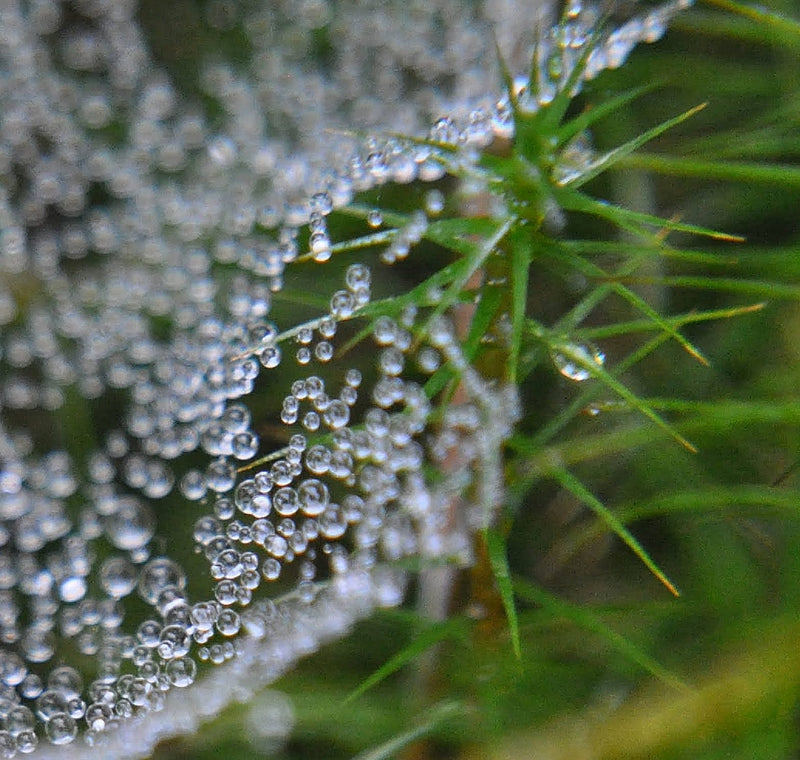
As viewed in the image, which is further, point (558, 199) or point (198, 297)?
point (198, 297)

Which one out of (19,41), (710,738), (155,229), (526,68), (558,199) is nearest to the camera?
(558,199)

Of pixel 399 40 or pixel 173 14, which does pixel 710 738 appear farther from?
pixel 173 14

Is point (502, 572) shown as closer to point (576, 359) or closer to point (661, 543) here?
point (576, 359)

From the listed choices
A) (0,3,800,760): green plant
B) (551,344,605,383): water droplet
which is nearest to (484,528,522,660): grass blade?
(0,3,800,760): green plant

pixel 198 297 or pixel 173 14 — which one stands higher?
pixel 173 14

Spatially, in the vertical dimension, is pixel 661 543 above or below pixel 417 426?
below

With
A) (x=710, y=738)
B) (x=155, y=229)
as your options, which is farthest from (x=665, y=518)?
(x=155, y=229)

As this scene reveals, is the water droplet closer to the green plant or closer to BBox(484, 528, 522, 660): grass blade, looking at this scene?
the green plant

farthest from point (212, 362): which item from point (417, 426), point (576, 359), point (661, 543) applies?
point (661, 543)
